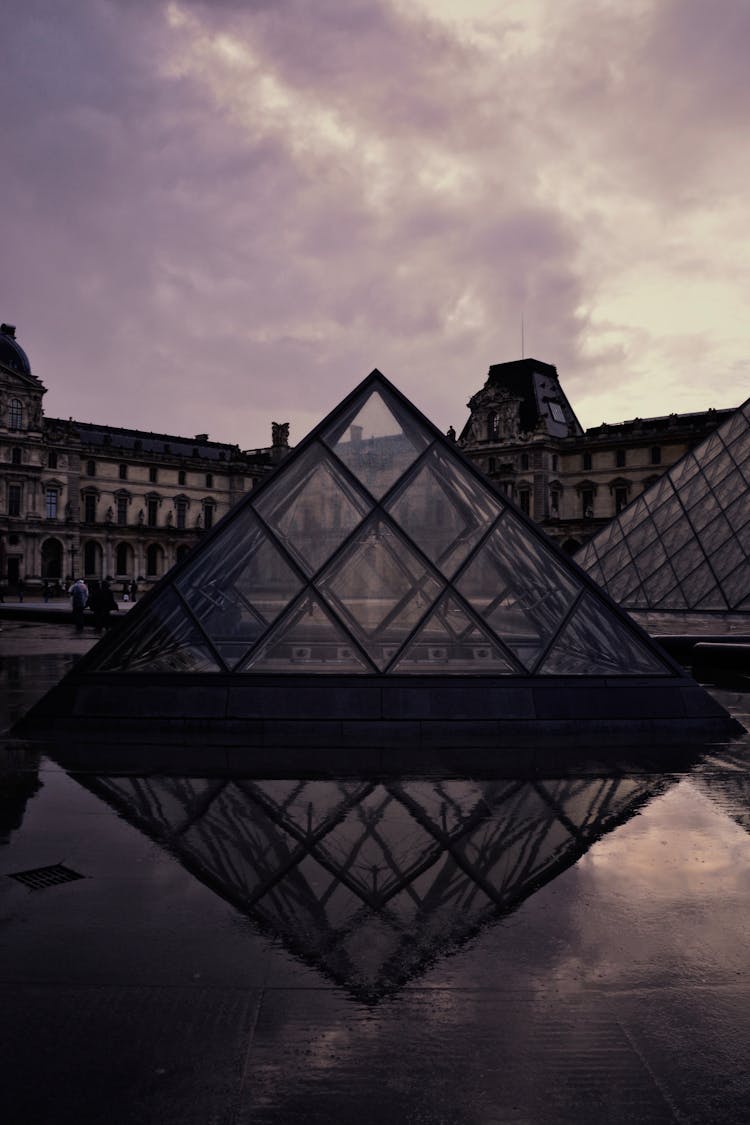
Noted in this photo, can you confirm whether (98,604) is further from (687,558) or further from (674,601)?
(687,558)

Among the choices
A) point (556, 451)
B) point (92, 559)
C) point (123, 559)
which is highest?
point (556, 451)

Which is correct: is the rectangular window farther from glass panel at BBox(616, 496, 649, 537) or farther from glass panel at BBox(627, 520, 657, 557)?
glass panel at BBox(627, 520, 657, 557)

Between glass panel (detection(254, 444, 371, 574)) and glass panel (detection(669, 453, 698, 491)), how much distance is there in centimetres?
2161

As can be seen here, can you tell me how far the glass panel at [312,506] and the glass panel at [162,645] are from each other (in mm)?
1379

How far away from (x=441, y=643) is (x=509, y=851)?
13.1ft

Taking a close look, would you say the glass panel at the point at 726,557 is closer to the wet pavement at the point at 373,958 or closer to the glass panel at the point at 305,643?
the glass panel at the point at 305,643

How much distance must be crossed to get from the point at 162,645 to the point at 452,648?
3.08 metres

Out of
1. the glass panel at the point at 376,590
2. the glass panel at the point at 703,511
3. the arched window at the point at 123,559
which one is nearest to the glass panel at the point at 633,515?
the glass panel at the point at 703,511

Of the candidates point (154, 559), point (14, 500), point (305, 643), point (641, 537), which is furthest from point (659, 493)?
point (154, 559)

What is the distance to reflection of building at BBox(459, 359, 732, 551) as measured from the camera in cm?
8038

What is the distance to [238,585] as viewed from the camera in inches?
348

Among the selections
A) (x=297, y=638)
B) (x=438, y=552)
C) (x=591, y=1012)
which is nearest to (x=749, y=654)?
(x=438, y=552)

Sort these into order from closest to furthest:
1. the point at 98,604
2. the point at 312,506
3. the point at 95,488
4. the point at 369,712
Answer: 1. the point at 369,712
2. the point at 312,506
3. the point at 98,604
4. the point at 95,488

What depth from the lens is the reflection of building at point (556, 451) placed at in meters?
80.4
